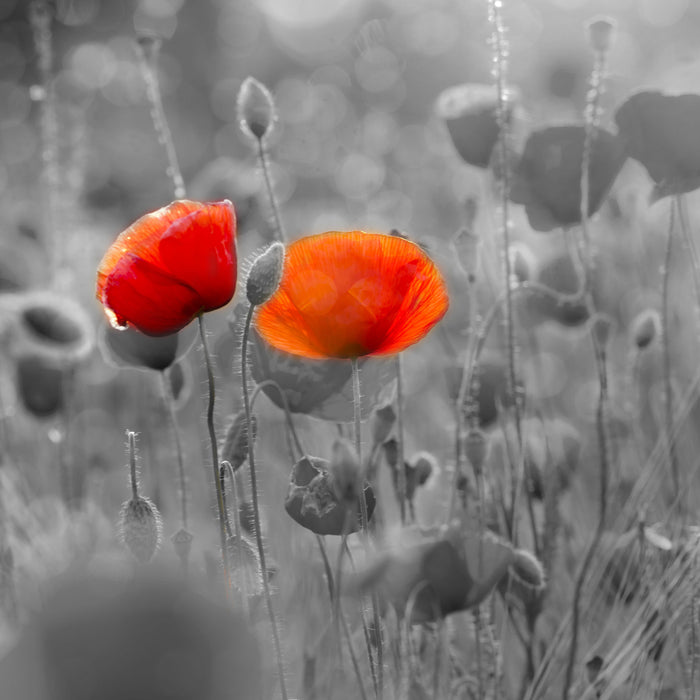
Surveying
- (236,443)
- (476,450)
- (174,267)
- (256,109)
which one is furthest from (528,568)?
(256,109)

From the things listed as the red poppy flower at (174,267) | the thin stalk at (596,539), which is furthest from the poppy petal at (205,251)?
the thin stalk at (596,539)

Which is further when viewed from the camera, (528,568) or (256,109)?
(256,109)

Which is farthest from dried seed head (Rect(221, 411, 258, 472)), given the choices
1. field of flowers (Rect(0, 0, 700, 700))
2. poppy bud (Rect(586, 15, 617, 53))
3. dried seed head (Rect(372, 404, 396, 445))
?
poppy bud (Rect(586, 15, 617, 53))

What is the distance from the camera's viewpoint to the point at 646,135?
1.17m

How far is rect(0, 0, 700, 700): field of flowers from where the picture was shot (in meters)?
0.70

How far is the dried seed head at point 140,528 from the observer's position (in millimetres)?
835

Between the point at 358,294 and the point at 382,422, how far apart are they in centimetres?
26

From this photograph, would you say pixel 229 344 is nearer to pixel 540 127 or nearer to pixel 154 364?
pixel 154 364

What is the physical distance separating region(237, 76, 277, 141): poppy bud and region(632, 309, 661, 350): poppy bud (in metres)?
0.49

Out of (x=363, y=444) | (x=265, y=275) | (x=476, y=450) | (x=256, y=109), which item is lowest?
(x=363, y=444)

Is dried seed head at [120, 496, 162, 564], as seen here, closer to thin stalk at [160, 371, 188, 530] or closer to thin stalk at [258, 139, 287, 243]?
thin stalk at [160, 371, 188, 530]

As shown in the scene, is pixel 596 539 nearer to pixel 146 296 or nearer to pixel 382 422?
pixel 382 422

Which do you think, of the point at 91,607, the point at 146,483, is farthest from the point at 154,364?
the point at 146,483

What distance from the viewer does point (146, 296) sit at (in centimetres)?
82
